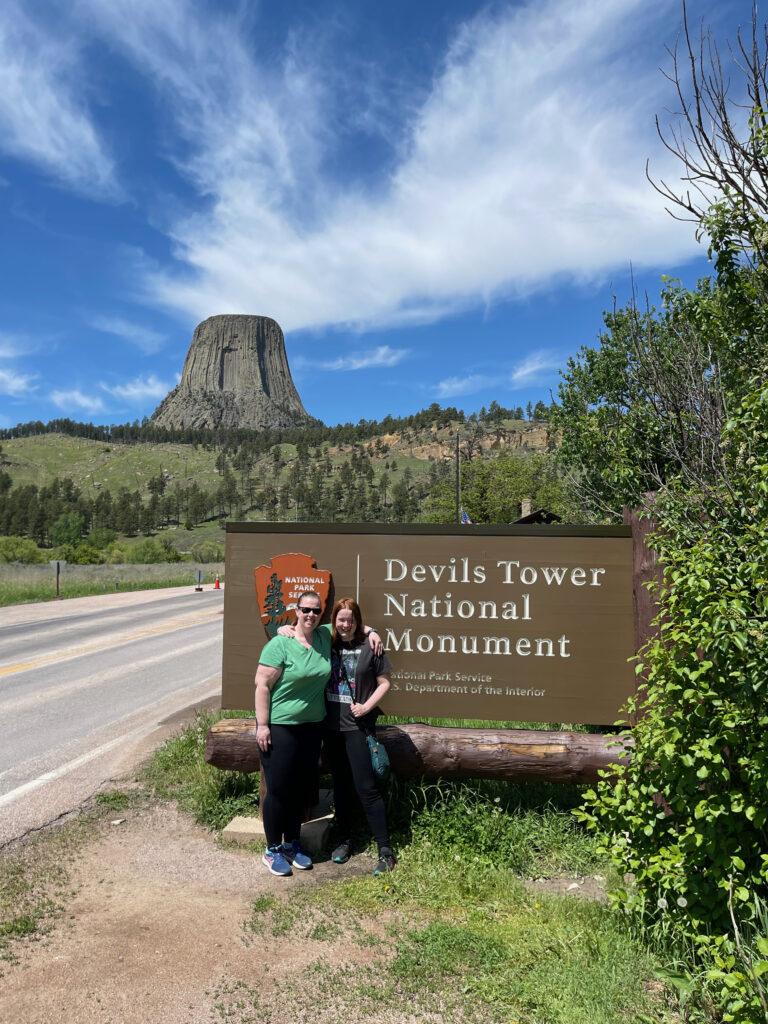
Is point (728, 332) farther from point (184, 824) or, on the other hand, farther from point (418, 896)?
point (184, 824)

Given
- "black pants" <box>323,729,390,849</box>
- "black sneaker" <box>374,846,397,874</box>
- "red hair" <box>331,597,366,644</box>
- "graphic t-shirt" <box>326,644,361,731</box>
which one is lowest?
"black sneaker" <box>374,846,397,874</box>

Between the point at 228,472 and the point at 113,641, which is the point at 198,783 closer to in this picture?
the point at 113,641

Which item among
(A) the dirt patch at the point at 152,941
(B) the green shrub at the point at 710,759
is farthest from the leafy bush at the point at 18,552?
(B) the green shrub at the point at 710,759

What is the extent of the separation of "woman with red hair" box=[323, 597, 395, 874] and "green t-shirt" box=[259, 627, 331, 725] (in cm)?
19

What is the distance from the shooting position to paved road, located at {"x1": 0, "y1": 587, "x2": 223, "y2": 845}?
568cm

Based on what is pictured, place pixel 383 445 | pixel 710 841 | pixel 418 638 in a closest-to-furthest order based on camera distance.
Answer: pixel 710 841 < pixel 418 638 < pixel 383 445

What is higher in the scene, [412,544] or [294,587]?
[412,544]

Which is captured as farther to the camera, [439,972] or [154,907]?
[154,907]

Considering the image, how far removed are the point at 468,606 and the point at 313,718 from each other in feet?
4.31

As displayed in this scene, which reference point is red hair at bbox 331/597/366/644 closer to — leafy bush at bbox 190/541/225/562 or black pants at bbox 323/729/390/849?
black pants at bbox 323/729/390/849

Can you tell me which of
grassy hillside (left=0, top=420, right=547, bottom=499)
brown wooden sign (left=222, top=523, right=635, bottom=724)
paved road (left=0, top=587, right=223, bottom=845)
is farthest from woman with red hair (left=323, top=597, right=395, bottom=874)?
grassy hillside (left=0, top=420, right=547, bottom=499)

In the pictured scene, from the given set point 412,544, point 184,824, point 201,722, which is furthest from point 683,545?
point 201,722

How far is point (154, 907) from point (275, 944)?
0.81 m

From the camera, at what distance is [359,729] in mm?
4145
